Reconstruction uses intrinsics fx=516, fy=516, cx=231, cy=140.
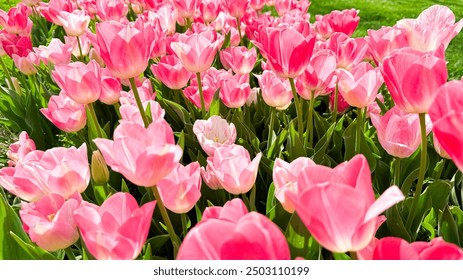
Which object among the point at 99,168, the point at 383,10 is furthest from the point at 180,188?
the point at 383,10

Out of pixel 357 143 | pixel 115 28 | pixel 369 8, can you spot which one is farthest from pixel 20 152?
pixel 369 8

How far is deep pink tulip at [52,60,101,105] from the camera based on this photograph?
1.27 m

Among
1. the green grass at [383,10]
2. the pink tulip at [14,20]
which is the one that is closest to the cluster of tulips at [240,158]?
the pink tulip at [14,20]

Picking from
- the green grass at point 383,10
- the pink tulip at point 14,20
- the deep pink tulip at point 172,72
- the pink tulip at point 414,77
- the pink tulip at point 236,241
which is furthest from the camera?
the green grass at point 383,10

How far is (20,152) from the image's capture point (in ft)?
4.33

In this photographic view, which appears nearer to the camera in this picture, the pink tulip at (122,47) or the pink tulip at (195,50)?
the pink tulip at (122,47)

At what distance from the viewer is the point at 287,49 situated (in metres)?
1.27

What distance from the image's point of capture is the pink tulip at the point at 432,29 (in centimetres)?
135

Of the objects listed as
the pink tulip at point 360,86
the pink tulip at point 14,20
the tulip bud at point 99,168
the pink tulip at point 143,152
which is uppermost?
the pink tulip at point 143,152

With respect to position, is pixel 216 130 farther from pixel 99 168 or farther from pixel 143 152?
pixel 143 152

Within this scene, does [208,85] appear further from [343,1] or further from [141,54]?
[343,1]

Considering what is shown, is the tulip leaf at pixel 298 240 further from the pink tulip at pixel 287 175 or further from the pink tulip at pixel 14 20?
the pink tulip at pixel 14 20

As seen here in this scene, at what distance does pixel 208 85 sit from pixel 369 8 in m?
4.81

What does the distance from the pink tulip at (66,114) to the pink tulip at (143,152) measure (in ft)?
2.43
